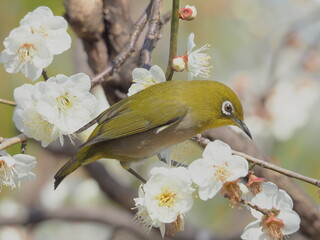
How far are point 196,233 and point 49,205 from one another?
0.90 metres

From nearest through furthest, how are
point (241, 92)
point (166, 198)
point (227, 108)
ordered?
point (166, 198), point (227, 108), point (241, 92)

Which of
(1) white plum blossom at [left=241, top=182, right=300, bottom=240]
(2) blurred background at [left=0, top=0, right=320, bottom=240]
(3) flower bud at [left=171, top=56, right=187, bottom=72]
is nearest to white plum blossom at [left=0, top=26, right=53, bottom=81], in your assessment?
(3) flower bud at [left=171, top=56, right=187, bottom=72]

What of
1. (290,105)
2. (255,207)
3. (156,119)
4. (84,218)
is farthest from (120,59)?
(290,105)

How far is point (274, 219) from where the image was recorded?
5.74 feet

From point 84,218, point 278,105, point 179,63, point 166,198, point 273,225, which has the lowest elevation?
point 84,218

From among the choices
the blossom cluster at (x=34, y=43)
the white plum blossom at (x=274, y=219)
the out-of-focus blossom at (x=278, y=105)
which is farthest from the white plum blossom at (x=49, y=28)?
the out-of-focus blossom at (x=278, y=105)

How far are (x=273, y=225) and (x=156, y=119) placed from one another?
517 millimetres

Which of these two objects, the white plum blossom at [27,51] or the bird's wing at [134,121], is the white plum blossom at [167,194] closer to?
the bird's wing at [134,121]

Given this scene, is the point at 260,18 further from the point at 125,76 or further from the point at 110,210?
the point at 125,76

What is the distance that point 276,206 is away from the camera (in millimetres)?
1766

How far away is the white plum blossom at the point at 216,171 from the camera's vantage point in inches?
65.9

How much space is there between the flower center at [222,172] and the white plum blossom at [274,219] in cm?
11

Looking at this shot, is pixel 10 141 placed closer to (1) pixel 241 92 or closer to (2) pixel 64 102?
(2) pixel 64 102

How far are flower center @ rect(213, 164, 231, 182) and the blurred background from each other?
188 cm
